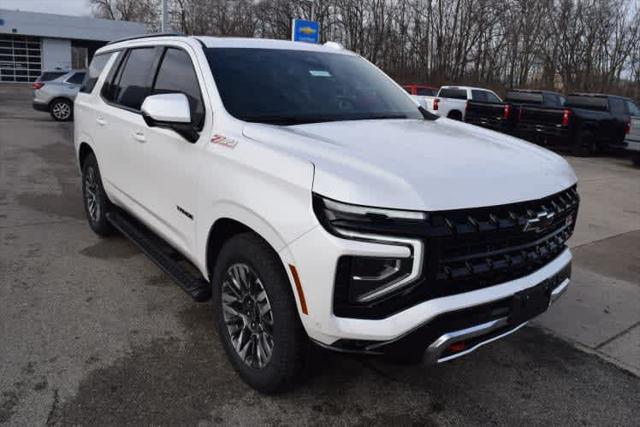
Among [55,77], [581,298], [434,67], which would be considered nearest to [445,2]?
[434,67]

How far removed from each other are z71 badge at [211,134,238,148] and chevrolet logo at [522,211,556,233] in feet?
5.01

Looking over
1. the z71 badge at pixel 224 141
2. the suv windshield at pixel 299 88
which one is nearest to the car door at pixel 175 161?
the z71 badge at pixel 224 141

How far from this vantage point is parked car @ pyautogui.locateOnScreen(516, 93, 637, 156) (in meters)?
15.2

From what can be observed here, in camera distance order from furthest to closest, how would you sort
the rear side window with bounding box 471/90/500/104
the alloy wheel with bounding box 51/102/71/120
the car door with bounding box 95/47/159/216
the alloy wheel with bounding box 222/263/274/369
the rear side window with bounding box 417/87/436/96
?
the rear side window with bounding box 417/87/436/96
the rear side window with bounding box 471/90/500/104
the alloy wheel with bounding box 51/102/71/120
the car door with bounding box 95/47/159/216
the alloy wheel with bounding box 222/263/274/369

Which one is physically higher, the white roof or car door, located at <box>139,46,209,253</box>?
the white roof

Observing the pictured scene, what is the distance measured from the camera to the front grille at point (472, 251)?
2287 mm

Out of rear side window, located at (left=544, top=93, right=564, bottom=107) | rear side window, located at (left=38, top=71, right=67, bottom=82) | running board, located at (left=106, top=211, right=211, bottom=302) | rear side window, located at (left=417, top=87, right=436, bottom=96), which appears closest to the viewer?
running board, located at (left=106, top=211, right=211, bottom=302)

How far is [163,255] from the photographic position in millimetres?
3941

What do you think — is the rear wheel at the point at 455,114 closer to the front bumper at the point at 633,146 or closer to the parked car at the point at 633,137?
the parked car at the point at 633,137

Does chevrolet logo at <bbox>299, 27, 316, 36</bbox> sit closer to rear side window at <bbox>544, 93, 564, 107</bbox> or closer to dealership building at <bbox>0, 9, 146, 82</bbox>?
rear side window at <bbox>544, 93, 564, 107</bbox>

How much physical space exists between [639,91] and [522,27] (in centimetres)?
966

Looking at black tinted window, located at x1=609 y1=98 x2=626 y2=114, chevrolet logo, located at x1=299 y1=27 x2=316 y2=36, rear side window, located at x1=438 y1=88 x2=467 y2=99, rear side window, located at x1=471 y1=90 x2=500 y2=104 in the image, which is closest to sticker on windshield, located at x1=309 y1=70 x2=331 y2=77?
chevrolet logo, located at x1=299 y1=27 x2=316 y2=36

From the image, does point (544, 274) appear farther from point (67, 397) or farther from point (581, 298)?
point (67, 397)

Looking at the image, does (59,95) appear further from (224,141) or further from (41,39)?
(41,39)
